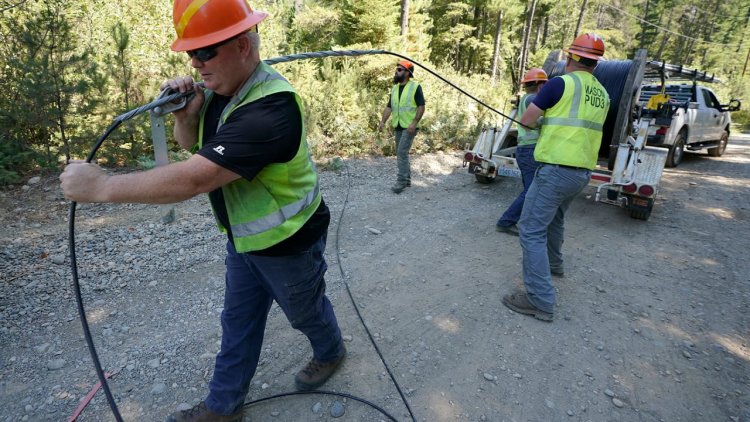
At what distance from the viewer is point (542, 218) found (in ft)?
11.9

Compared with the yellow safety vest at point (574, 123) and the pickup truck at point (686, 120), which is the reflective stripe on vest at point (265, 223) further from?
the pickup truck at point (686, 120)

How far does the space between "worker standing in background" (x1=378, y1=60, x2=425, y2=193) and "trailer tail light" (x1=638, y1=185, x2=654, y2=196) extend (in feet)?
10.9

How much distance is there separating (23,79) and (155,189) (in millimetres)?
6179

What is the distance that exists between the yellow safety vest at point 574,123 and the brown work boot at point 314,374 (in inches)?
95.8

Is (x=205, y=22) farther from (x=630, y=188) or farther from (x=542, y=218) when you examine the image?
(x=630, y=188)

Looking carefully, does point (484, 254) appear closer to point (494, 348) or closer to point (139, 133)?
point (494, 348)

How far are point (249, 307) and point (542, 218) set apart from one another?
256cm

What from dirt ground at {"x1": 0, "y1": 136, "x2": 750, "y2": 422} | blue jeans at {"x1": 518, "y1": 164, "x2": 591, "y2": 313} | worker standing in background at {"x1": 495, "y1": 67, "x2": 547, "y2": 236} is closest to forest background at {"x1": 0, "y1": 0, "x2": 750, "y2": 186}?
dirt ground at {"x1": 0, "y1": 136, "x2": 750, "y2": 422}

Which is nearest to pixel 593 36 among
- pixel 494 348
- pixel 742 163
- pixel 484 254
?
pixel 484 254

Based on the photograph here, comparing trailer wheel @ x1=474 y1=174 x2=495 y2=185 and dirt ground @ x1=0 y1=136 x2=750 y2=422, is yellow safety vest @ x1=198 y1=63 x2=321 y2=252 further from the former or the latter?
trailer wheel @ x1=474 y1=174 x2=495 y2=185

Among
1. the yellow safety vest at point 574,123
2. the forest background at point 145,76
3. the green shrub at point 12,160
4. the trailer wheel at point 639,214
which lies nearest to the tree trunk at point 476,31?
the forest background at point 145,76

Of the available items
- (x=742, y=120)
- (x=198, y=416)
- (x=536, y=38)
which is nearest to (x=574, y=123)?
(x=198, y=416)

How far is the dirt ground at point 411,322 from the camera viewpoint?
8.73 feet

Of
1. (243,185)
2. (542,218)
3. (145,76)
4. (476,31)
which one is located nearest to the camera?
(243,185)
